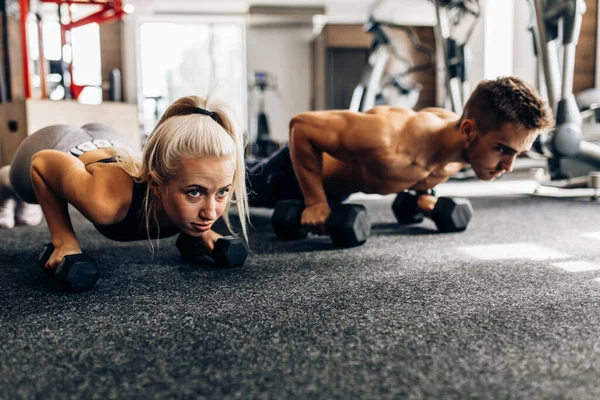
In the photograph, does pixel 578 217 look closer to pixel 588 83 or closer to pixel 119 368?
pixel 119 368

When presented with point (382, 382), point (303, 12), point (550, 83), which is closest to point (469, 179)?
point (550, 83)

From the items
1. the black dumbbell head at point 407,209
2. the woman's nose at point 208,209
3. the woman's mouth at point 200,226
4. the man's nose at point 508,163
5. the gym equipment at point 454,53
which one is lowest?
the black dumbbell head at point 407,209

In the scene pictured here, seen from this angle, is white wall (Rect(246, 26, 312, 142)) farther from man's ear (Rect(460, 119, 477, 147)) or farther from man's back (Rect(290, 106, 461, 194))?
man's ear (Rect(460, 119, 477, 147))

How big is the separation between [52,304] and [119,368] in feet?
1.13

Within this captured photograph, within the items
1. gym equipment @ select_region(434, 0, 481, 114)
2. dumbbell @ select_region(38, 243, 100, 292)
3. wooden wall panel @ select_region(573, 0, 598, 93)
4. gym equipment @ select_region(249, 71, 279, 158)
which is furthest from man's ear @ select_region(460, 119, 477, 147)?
gym equipment @ select_region(249, 71, 279, 158)

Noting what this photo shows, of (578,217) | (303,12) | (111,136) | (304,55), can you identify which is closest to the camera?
(111,136)

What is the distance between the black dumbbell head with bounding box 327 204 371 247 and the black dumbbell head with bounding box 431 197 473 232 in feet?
1.05

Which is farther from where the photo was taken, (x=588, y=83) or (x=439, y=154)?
(x=588, y=83)

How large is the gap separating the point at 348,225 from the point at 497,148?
419 mm

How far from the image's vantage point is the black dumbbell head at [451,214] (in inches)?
62.2

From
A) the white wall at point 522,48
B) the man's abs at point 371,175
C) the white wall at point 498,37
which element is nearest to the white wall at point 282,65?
the white wall at point 498,37

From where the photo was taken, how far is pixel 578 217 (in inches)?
72.9

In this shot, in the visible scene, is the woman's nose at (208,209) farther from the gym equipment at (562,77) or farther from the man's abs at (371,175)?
the gym equipment at (562,77)

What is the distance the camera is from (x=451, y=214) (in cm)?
158
